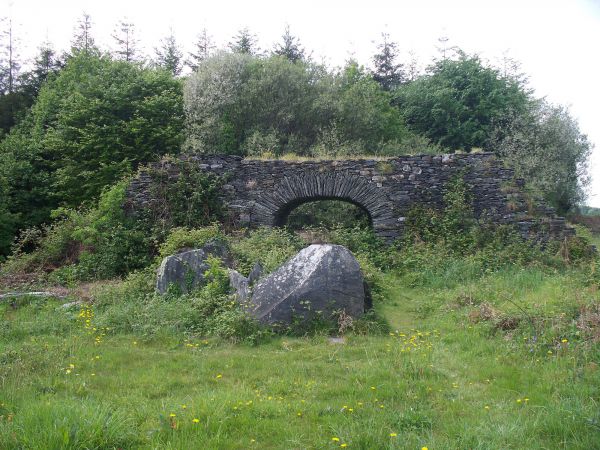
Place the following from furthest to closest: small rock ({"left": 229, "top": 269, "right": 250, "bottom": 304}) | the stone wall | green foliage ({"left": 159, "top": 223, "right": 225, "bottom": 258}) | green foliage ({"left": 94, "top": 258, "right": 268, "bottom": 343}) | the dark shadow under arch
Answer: the dark shadow under arch → the stone wall → green foliage ({"left": 159, "top": 223, "right": 225, "bottom": 258}) → small rock ({"left": 229, "top": 269, "right": 250, "bottom": 304}) → green foliage ({"left": 94, "top": 258, "right": 268, "bottom": 343})

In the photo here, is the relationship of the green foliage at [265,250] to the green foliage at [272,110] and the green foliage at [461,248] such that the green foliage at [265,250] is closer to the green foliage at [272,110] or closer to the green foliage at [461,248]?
the green foliage at [461,248]

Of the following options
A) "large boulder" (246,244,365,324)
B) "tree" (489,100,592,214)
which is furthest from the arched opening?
"tree" (489,100,592,214)

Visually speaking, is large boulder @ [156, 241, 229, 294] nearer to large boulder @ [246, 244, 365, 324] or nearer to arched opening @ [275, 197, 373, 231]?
large boulder @ [246, 244, 365, 324]

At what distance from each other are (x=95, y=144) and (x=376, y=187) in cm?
986

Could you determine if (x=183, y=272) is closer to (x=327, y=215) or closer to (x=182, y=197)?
(x=182, y=197)

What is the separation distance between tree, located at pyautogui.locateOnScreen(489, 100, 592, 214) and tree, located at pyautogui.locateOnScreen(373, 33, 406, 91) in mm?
10394

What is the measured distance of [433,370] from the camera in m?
4.94

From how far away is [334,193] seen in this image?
42.2ft

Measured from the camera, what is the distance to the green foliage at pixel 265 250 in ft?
28.3

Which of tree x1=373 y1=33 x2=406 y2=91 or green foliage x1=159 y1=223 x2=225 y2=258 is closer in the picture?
green foliage x1=159 y1=223 x2=225 y2=258

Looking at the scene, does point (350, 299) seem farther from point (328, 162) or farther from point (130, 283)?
point (328, 162)

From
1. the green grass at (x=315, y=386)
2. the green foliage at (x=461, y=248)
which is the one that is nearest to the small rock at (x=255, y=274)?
the green grass at (x=315, y=386)

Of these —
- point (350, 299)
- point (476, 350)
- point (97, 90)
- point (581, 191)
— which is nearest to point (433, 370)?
point (476, 350)

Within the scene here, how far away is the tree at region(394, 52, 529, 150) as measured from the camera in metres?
25.7
